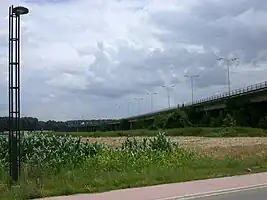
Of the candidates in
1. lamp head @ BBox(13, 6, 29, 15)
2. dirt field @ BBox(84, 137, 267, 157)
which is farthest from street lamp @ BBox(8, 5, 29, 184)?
dirt field @ BBox(84, 137, 267, 157)

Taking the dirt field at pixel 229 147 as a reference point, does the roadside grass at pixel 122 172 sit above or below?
below

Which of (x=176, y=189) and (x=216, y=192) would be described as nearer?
(x=216, y=192)

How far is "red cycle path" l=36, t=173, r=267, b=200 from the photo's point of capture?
42.1ft

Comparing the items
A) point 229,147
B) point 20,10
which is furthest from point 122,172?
point 229,147

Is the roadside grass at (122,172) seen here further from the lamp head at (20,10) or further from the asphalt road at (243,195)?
the lamp head at (20,10)

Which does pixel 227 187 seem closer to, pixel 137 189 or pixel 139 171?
pixel 137 189

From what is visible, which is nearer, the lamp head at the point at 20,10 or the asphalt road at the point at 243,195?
the asphalt road at the point at 243,195

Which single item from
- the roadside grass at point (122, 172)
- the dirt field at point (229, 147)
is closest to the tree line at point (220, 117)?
the dirt field at point (229, 147)

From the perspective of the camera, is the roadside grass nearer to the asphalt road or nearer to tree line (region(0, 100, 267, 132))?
the asphalt road

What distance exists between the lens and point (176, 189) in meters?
14.1

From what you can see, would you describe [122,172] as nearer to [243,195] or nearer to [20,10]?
[243,195]

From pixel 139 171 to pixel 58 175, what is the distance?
294 centimetres

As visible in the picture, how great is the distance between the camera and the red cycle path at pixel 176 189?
42.1 ft

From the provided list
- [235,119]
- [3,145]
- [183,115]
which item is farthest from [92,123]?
[3,145]
